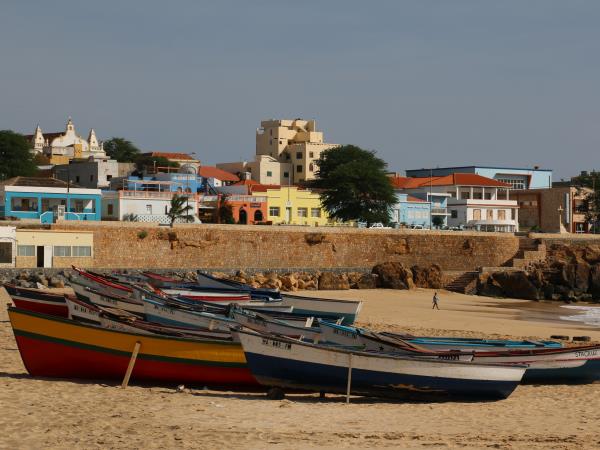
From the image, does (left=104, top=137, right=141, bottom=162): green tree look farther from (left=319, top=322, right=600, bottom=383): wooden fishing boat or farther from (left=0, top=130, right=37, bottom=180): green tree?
(left=319, top=322, right=600, bottom=383): wooden fishing boat

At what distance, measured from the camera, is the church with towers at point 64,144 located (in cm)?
11231

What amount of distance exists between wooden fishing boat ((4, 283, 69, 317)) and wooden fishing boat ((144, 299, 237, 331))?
1.91 metres

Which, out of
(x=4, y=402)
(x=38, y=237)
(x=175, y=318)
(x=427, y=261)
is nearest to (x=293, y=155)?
(x=427, y=261)

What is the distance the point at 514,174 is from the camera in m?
100

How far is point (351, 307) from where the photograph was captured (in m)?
27.9

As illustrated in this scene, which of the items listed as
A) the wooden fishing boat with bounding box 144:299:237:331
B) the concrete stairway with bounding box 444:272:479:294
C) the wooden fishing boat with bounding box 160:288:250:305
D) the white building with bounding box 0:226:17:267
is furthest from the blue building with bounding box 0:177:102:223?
the wooden fishing boat with bounding box 144:299:237:331

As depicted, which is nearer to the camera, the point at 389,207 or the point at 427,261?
the point at 427,261

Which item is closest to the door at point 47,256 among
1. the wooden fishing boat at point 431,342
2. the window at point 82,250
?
the window at point 82,250

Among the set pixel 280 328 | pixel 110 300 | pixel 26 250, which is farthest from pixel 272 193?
pixel 280 328

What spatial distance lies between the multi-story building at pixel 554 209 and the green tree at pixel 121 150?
40163 mm

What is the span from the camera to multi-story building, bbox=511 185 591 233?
86875 mm

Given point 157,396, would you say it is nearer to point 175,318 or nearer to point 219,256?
point 175,318

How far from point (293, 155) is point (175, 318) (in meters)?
80.6

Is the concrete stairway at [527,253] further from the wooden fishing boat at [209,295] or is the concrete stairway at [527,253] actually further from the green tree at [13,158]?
the green tree at [13,158]
